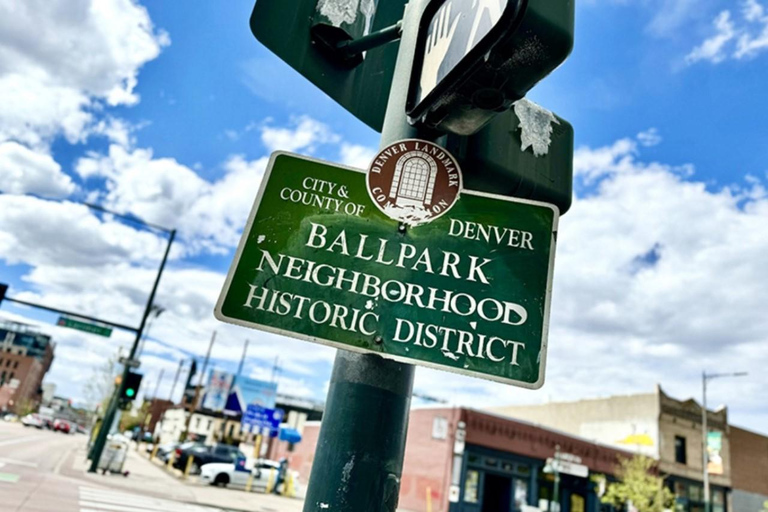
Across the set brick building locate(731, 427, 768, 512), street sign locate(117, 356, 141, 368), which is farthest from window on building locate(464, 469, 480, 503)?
brick building locate(731, 427, 768, 512)

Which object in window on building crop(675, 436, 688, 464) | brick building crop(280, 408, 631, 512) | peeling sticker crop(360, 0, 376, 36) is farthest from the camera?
window on building crop(675, 436, 688, 464)

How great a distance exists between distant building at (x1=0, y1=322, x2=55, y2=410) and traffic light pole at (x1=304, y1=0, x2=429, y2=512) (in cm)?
12982

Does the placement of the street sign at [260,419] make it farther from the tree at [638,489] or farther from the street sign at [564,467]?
the tree at [638,489]

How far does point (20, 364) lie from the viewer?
11925cm

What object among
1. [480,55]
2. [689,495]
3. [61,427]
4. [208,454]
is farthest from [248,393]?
[480,55]

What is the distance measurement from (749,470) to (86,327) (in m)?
43.5

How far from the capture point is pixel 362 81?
2.44 metres

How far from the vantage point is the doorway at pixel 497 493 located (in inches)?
989

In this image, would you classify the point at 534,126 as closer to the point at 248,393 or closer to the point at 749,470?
the point at 749,470

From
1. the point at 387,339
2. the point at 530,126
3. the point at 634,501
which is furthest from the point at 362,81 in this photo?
the point at 634,501

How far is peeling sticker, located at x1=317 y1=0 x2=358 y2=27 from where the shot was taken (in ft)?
7.42

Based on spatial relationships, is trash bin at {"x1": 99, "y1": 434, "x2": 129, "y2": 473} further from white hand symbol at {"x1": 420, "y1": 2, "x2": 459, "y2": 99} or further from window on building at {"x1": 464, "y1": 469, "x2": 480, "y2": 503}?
white hand symbol at {"x1": 420, "y1": 2, "x2": 459, "y2": 99}

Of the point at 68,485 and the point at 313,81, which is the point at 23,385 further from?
the point at 313,81

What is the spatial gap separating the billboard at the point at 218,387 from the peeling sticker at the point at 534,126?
204 ft
